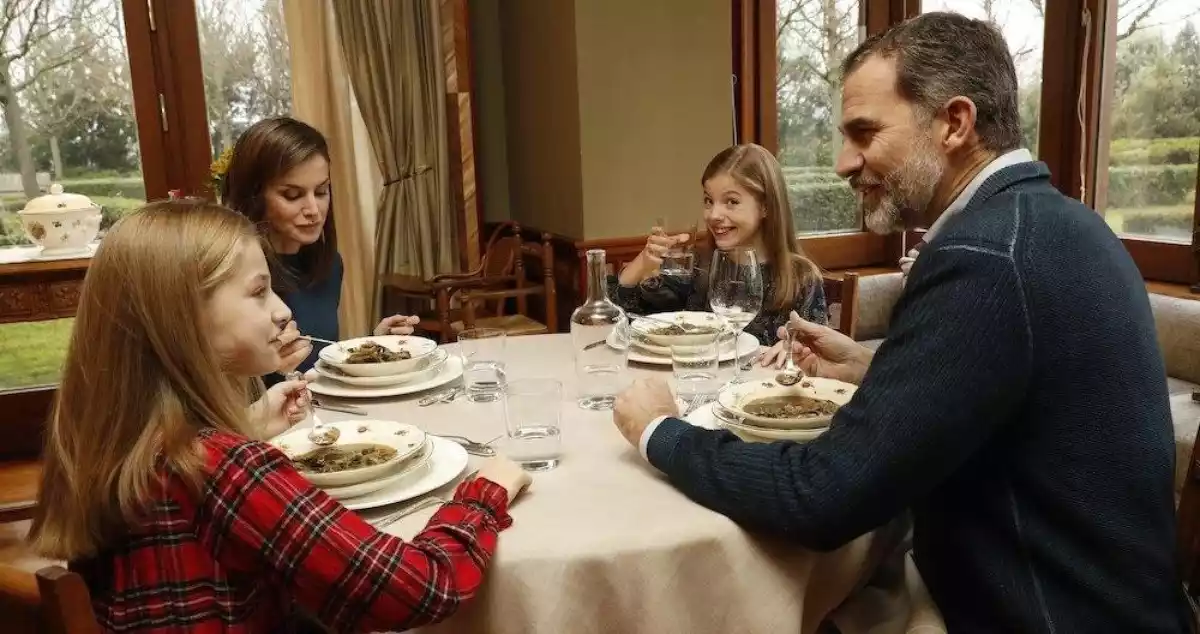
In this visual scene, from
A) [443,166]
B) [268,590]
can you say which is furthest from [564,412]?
[443,166]

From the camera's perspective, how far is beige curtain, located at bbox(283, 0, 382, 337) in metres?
3.97

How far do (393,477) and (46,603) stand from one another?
1.61ft

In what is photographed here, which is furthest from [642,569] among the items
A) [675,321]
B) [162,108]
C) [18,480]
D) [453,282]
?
[162,108]

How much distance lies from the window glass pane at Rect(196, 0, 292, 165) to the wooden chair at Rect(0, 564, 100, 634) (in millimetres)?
3521

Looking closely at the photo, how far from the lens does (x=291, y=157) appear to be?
7.48 feet

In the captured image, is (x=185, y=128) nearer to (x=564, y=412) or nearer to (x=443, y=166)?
(x=443, y=166)

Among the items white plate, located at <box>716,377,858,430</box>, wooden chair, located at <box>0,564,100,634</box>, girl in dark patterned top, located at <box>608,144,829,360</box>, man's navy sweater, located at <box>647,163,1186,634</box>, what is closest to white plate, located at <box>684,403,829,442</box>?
white plate, located at <box>716,377,858,430</box>

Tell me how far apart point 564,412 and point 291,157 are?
1155 millimetres

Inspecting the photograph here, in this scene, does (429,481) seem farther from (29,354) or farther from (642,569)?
(29,354)

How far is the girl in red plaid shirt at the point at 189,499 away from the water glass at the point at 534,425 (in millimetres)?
171

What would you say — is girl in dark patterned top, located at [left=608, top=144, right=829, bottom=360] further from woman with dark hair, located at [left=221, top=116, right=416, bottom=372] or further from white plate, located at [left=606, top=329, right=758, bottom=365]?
woman with dark hair, located at [left=221, top=116, right=416, bottom=372]

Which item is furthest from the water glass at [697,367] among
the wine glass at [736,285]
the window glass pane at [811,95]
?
the window glass pane at [811,95]

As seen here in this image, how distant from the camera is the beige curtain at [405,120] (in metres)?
4.01

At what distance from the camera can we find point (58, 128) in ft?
12.4
